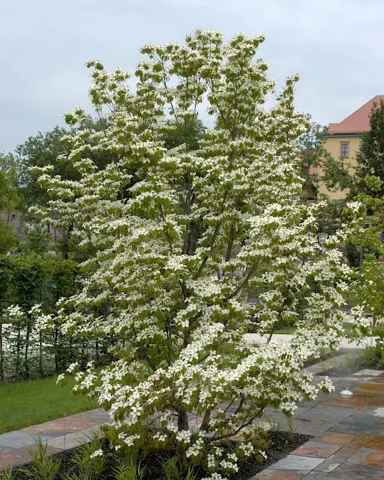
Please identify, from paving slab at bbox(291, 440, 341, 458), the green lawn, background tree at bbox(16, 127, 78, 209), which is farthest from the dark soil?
background tree at bbox(16, 127, 78, 209)

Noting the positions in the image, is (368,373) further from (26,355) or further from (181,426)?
(181,426)

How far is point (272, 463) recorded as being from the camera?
568 cm

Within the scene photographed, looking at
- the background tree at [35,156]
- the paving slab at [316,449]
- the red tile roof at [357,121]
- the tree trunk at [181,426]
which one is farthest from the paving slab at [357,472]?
the red tile roof at [357,121]

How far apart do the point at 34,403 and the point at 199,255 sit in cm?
377

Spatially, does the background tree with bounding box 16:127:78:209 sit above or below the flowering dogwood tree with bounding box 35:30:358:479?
above

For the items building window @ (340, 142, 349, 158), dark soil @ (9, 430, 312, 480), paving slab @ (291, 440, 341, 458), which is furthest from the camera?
building window @ (340, 142, 349, 158)

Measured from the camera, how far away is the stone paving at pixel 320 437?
215 inches

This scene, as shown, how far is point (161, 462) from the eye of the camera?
541 cm

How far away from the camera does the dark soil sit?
207 inches

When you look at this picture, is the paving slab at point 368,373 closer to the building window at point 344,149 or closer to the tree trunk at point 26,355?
the tree trunk at point 26,355

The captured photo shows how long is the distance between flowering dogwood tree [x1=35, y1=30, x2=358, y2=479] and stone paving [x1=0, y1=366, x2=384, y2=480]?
60cm

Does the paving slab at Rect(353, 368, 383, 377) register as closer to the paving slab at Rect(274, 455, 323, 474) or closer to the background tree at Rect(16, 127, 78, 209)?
the paving slab at Rect(274, 455, 323, 474)

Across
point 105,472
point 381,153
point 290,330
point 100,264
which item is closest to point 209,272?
point 100,264

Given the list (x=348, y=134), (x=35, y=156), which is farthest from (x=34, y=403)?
(x=348, y=134)
